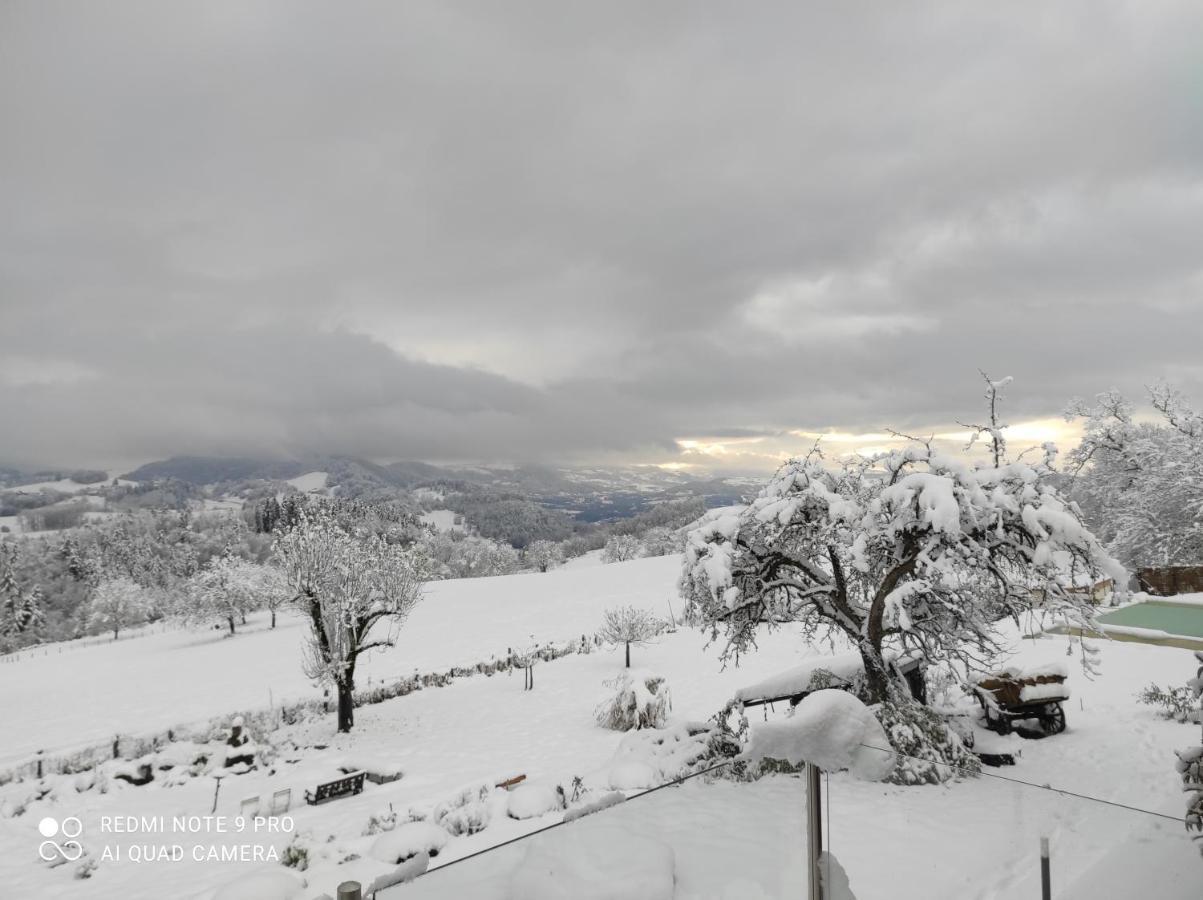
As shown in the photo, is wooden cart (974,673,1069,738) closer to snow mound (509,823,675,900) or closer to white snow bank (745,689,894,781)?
white snow bank (745,689,894,781)

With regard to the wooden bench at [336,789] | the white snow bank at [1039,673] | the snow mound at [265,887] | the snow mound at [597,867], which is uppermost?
the snow mound at [597,867]

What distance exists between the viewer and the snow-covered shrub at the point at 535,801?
10.5 meters

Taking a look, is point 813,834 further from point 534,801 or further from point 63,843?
point 63,843

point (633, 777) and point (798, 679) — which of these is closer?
point (633, 777)

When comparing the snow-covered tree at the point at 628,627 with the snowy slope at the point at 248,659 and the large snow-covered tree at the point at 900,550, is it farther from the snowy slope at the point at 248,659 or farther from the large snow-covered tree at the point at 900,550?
the large snow-covered tree at the point at 900,550

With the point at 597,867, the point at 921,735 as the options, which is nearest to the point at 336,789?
the point at 597,867

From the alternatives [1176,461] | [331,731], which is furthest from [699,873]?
[1176,461]

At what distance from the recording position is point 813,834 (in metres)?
4.75

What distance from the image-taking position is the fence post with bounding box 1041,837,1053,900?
14.6 feet

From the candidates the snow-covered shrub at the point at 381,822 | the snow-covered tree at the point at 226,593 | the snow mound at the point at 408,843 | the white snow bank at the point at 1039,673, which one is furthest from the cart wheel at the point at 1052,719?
the snow-covered tree at the point at 226,593

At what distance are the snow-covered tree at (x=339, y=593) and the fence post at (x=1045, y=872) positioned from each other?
684 inches

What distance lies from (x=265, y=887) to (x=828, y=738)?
6386 mm

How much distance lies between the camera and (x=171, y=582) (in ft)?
277

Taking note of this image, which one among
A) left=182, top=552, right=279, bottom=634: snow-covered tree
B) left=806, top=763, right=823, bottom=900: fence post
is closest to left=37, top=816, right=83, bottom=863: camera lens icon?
left=806, top=763, right=823, bottom=900: fence post
